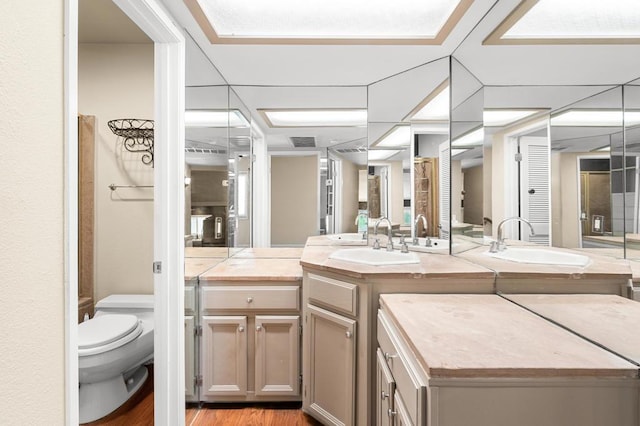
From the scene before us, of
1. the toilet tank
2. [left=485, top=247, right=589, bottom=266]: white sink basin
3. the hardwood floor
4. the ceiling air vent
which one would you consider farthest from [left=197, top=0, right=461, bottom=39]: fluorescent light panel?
the hardwood floor

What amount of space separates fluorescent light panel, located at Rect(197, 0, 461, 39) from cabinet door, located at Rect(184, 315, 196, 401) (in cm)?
151

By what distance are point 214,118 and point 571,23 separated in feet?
5.90

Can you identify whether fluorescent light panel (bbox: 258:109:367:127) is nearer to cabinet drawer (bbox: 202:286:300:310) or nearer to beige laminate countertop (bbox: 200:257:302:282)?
beige laminate countertop (bbox: 200:257:302:282)

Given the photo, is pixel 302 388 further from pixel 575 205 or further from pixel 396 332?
pixel 575 205

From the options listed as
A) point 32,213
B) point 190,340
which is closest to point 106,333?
point 190,340

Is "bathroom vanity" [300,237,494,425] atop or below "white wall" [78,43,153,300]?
below

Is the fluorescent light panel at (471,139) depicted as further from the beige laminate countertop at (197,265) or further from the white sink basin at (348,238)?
the beige laminate countertop at (197,265)

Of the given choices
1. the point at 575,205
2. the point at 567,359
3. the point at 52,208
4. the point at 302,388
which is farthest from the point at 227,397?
the point at 575,205

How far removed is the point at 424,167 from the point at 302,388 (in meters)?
1.50

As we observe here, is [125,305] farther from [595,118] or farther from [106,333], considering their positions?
[595,118]

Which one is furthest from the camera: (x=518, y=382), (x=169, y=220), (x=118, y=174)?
(x=118, y=174)

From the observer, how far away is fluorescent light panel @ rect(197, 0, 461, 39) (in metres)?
1.48

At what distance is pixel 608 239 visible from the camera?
729mm

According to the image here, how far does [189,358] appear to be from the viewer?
1.66 metres
